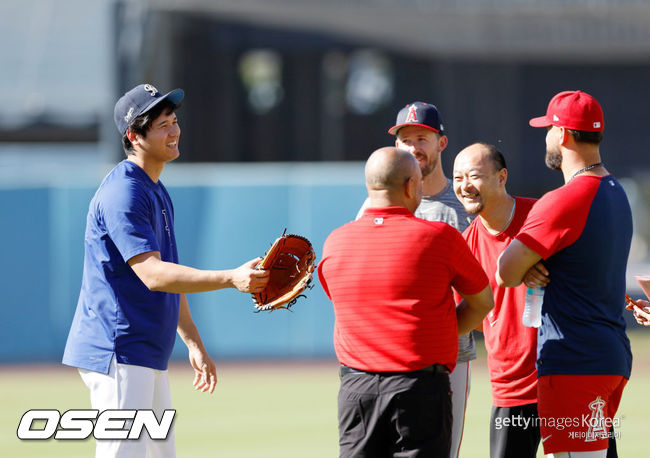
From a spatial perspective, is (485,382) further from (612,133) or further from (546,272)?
(612,133)

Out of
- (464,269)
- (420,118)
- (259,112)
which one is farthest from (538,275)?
(259,112)

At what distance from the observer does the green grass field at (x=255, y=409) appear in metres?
7.98

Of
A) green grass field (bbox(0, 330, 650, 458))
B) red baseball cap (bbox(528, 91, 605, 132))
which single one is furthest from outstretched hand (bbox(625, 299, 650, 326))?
green grass field (bbox(0, 330, 650, 458))

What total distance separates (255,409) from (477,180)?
5.83 metres

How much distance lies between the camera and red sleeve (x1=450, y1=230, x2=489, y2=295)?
3977 millimetres

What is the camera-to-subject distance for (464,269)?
3994 millimetres

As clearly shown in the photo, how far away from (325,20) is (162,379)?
1653cm

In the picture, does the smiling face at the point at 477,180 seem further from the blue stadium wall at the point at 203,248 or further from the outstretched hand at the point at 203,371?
the blue stadium wall at the point at 203,248

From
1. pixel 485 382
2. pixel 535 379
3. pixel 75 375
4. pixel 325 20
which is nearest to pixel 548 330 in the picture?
pixel 535 379

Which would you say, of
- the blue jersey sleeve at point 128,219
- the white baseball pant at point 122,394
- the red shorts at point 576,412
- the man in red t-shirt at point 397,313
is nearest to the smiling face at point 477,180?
the man in red t-shirt at point 397,313

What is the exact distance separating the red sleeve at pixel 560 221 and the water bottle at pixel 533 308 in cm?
27

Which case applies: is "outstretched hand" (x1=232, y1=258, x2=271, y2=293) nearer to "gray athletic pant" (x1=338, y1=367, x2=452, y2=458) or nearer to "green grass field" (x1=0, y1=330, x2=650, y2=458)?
"gray athletic pant" (x1=338, y1=367, x2=452, y2=458)

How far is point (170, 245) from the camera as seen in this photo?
4723mm

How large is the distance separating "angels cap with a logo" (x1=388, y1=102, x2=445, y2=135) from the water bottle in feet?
4.58
